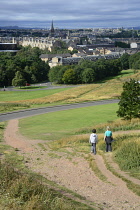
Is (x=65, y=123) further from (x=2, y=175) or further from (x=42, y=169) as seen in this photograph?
(x=2, y=175)

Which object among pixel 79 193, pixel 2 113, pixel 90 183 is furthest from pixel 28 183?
pixel 2 113

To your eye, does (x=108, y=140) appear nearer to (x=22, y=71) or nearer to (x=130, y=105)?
(x=130, y=105)

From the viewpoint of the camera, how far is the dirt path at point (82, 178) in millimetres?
11992

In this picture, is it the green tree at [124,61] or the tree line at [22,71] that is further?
the green tree at [124,61]

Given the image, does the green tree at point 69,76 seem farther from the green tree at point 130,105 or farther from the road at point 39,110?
the green tree at point 130,105

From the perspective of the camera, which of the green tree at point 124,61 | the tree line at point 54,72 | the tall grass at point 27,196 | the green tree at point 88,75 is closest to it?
the tall grass at point 27,196

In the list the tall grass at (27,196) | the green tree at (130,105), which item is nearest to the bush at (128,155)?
the tall grass at (27,196)

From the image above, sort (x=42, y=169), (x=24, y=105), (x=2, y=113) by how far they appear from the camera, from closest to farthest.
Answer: (x=42, y=169), (x=2, y=113), (x=24, y=105)

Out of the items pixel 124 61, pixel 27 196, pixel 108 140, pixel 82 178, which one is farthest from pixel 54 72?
pixel 27 196

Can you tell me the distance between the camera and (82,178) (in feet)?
46.9

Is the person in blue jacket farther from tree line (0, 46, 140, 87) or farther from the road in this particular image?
tree line (0, 46, 140, 87)

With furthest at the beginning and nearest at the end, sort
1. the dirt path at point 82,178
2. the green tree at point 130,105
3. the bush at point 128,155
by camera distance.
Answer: the green tree at point 130,105 < the bush at point 128,155 < the dirt path at point 82,178

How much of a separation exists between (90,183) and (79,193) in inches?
48.7

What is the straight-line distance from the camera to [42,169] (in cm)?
1538
